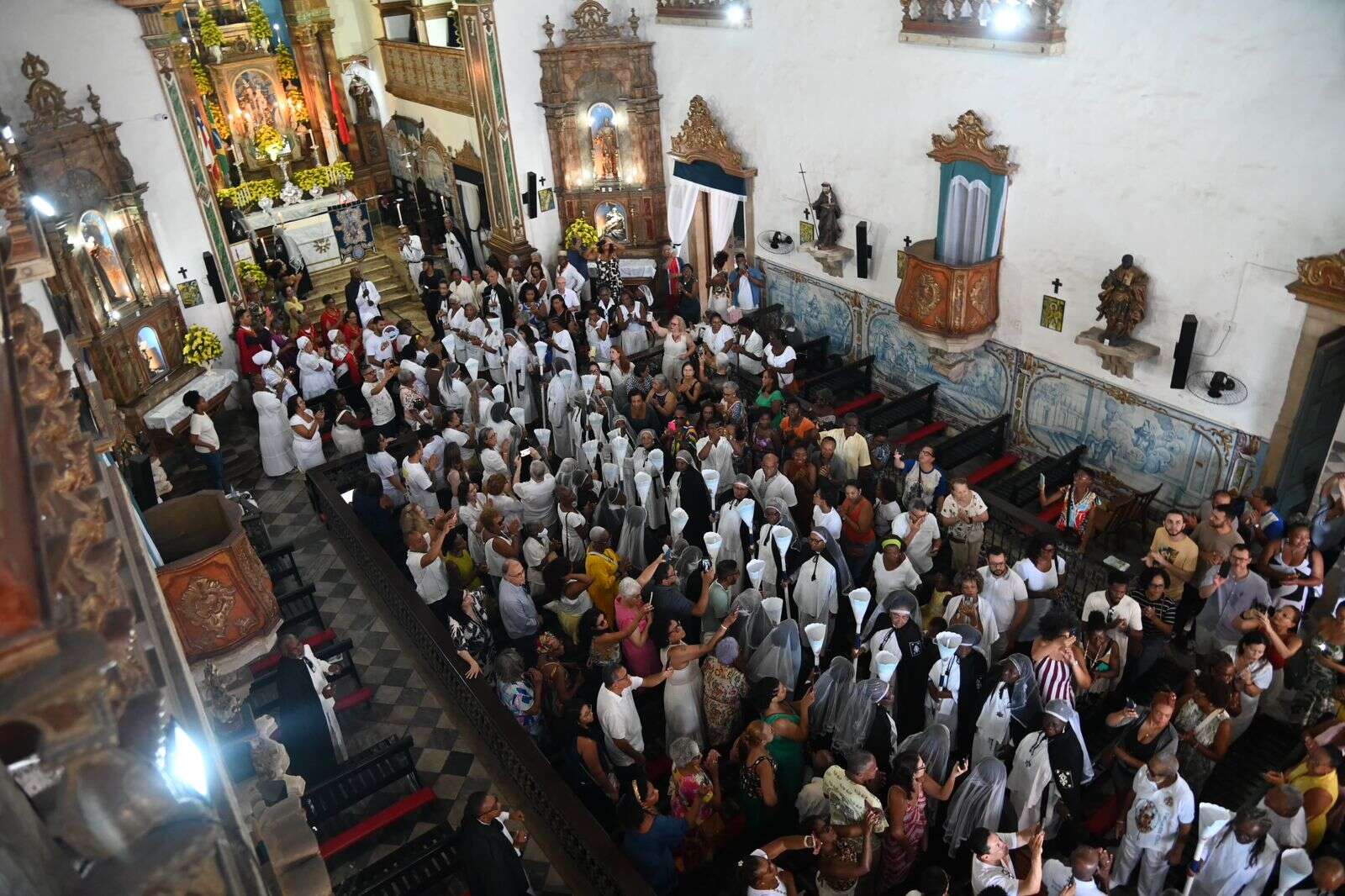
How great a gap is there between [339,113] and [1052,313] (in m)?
16.9

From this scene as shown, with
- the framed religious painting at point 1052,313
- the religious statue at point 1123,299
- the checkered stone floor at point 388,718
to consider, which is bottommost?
the checkered stone floor at point 388,718

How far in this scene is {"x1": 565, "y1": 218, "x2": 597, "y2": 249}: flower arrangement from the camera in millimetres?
15453

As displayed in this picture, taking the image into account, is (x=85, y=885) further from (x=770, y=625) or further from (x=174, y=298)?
(x=174, y=298)

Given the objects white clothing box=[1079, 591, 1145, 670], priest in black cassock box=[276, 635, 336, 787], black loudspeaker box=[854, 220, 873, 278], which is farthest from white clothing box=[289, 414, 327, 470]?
white clothing box=[1079, 591, 1145, 670]

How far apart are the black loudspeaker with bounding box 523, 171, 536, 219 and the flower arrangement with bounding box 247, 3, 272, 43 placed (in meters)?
8.91

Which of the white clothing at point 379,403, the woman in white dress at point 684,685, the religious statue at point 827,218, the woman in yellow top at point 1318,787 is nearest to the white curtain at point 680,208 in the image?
the religious statue at point 827,218

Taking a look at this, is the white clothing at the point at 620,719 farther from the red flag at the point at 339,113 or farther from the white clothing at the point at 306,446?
the red flag at the point at 339,113

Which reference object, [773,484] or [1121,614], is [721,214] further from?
[1121,614]

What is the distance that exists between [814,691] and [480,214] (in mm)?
13407

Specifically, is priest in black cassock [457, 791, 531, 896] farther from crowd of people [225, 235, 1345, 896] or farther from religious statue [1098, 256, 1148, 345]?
religious statue [1098, 256, 1148, 345]

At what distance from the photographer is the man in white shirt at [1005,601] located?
6648mm

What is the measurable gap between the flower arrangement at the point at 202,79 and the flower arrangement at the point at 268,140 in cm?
117

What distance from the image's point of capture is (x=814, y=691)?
612 cm

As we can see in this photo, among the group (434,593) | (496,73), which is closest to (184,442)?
(434,593)
